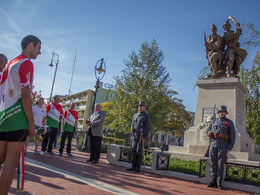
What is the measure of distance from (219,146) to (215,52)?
650 centimetres

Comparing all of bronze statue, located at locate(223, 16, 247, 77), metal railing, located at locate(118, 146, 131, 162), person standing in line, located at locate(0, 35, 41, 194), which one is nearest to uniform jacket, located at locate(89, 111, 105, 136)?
metal railing, located at locate(118, 146, 131, 162)

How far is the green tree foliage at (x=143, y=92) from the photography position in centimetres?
2606

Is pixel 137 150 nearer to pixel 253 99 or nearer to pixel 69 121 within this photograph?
pixel 69 121

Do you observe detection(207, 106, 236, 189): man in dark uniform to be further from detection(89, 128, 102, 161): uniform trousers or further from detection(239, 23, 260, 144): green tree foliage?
detection(239, 23, 260, 144): green tree foliage

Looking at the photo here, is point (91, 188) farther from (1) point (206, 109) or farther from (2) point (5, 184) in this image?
(1) point (206, 109)

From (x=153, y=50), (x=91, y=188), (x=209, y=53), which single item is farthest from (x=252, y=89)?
(x=91, y=188)

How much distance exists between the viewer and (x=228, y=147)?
557 centimetres

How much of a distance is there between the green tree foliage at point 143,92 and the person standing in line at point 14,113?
23.0 m

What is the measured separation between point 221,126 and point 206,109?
470 centimetres

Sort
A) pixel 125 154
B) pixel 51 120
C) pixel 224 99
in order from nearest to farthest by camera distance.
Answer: pixel 125 154 → pixel 51 120 → pixel 224 99

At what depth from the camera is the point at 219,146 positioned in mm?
5668

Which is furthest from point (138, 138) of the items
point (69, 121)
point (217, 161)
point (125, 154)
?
point (69, 121)

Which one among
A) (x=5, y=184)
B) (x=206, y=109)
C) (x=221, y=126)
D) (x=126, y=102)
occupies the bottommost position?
(x=5, y=184)

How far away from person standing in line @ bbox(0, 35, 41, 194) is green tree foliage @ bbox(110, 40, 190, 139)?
2298 centimetres
